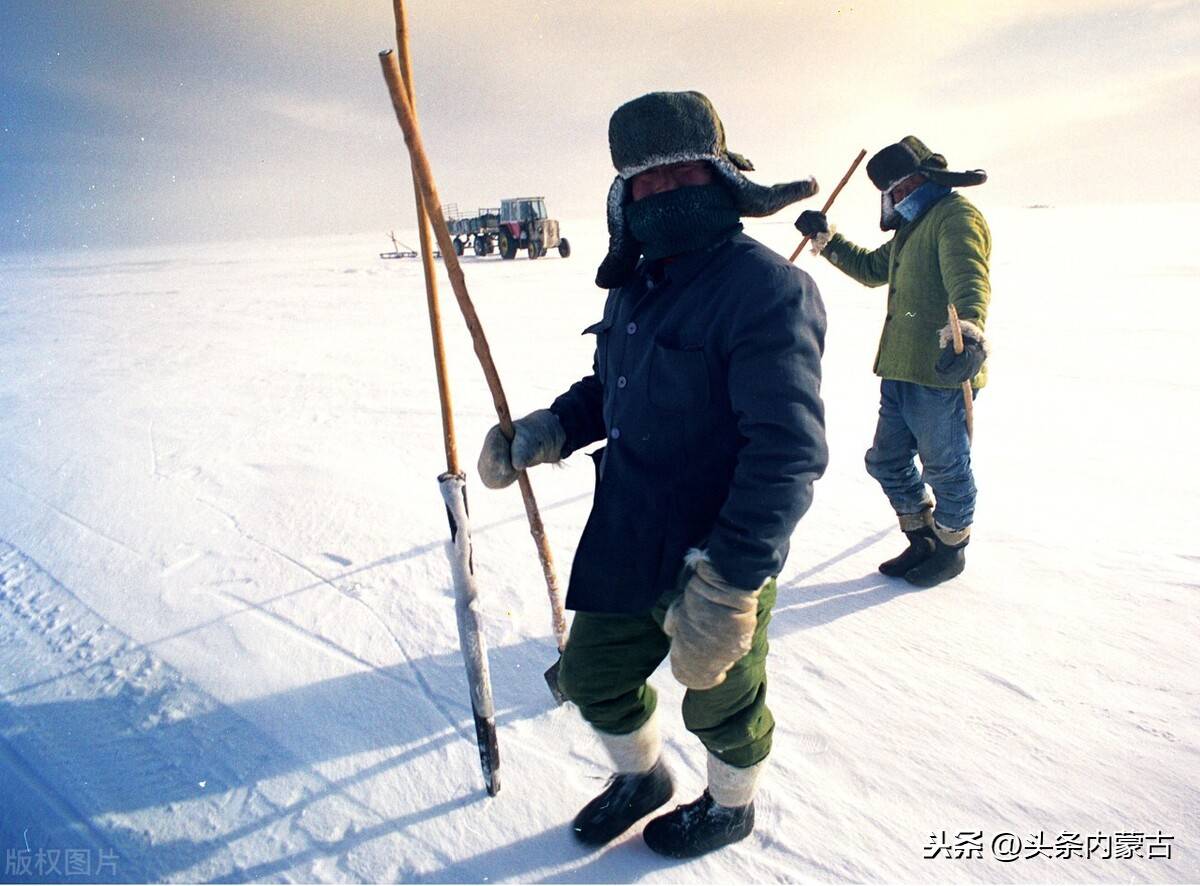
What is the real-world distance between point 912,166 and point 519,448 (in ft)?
6.50

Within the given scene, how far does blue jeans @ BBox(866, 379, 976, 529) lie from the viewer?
2516 millimetres

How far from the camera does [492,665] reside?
7.45ft

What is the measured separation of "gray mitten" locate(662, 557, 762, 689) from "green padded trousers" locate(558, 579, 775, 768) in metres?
0.11

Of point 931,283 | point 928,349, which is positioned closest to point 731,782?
point 928,349

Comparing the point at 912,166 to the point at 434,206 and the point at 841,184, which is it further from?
the point at 434,206

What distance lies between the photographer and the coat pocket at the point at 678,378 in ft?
4.27

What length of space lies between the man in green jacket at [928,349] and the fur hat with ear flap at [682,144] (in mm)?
1269

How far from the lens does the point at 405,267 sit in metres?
19.5

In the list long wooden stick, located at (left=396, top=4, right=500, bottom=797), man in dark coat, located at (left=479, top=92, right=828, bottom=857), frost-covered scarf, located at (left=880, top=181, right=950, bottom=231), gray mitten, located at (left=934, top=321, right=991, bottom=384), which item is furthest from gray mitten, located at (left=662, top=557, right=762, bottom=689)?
frost-covered scarf, located at (left=880, top=181, right=950, bottom=231)

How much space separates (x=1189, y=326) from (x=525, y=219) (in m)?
16.8

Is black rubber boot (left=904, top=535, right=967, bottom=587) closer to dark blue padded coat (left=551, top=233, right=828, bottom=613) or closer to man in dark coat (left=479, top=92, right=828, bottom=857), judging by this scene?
man in dark coat (left=479, top=92, right=828, bottom=857)

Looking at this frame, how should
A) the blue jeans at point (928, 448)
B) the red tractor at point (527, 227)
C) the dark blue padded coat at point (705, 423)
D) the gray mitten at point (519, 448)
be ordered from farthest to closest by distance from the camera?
the red tractor at point (527, 227), the blue jeans at point (928, 448), the gray mitten at point (519, 448), the dark blue padded coat at point (705, 423)

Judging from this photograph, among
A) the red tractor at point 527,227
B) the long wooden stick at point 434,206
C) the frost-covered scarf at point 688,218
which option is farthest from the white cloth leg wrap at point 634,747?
the red tractor at point 527,227

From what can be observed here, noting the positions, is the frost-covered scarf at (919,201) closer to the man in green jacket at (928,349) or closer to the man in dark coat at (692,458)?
the man in green jacket at (928,349)
